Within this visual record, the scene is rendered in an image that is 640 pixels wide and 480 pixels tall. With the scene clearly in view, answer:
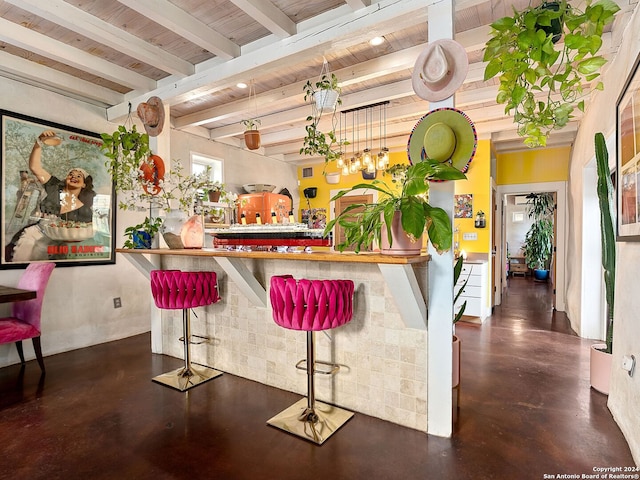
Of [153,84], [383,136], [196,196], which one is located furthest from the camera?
[383,136]

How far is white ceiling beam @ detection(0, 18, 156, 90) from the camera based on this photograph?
2.67 metres

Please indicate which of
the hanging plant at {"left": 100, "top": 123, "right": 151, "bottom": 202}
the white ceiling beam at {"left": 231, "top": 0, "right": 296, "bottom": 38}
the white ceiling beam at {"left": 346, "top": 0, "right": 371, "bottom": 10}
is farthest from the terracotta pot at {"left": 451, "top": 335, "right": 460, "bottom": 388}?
the hanging plant at {"left": 100, "top": 123, "right": 151, "bottom": 202}

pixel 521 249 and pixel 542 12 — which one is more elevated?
pixel 542 12

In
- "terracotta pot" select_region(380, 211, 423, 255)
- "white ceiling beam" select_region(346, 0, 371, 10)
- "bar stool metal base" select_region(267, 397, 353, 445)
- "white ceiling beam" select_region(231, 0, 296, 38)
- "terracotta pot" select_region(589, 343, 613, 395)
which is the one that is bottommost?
"bar stool metal base" select_region(267, 397, 353, 445)

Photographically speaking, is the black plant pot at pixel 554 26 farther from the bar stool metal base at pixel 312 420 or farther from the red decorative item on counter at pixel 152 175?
the red decorative item on counter at pixel 152 175

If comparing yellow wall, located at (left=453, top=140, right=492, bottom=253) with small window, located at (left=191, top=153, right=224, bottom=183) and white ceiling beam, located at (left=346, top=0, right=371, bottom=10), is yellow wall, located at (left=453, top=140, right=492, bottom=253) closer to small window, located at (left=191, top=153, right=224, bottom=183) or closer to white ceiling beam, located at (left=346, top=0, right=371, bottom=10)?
white ceiling beam, located at (left=346, top=0, right=371, bottom=10)

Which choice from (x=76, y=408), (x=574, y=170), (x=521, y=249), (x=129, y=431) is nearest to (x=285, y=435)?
(x=129, y=431)

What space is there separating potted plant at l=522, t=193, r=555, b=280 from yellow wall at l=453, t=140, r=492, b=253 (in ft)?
16.2

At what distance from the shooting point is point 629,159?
1958 mm

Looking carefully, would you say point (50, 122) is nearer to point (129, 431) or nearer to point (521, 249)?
point (129, 431)

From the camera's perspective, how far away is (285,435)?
6.88 feet

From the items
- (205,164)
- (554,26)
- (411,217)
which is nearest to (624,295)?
(411,217)

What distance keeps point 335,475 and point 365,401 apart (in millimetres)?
627

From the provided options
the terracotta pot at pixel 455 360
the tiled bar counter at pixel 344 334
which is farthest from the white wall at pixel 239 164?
the terracotta pot at pixel 455 360
